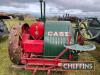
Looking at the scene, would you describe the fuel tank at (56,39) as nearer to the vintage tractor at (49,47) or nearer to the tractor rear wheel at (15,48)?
the vintage tractor at (49,47)

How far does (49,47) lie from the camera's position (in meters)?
6.63

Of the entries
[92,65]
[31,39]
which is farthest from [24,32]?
[92,65]

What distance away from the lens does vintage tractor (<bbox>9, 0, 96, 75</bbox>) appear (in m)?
6.57

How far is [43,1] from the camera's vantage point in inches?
284

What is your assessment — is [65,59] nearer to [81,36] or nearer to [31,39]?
[81,36]

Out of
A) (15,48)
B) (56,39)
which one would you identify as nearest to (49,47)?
(56,39)

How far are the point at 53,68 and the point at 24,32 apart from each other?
4.88 feet

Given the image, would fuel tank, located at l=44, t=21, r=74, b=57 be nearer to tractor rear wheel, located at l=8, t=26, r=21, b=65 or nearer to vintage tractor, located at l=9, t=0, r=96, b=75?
vintage tractor, located at l=9, t=0, r=96, b=75

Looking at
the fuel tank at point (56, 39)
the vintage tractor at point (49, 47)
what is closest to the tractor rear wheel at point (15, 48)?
the vintage tractor at point (49, 47)

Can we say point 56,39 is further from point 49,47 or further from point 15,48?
point 15,48

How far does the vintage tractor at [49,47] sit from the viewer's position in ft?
21.6

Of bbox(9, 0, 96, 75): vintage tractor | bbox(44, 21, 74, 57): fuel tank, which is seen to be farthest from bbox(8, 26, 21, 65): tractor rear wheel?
bbox(44, 21, 74, 57): fuel tank

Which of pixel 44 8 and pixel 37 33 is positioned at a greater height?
pixel 44 8

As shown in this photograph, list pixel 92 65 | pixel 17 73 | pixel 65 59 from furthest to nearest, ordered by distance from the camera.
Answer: pixel 17 73
pixel 65 59
pixel 92 65
